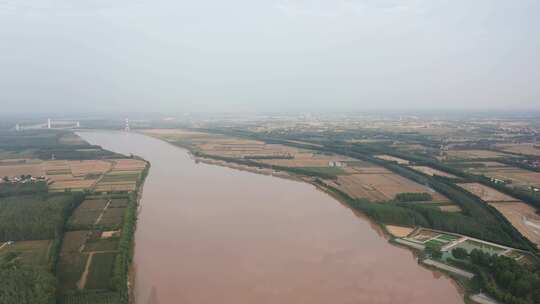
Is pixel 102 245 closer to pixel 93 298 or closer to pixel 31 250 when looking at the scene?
pixel 31 250

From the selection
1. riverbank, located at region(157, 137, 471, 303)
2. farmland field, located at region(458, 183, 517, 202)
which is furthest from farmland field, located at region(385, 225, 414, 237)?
farmland field, located at region(458, 183, 517, 202)

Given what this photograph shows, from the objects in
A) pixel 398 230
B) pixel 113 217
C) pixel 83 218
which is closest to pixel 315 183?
pixel 398 230

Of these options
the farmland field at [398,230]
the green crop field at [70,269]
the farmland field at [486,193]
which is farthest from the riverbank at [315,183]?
the green crop field at [70,269]

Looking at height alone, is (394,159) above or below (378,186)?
above

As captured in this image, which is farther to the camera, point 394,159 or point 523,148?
point 523,148

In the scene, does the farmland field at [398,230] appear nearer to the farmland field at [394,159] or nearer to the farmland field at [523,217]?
the farmland field at [523,217]

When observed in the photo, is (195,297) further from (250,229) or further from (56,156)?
(56,156)

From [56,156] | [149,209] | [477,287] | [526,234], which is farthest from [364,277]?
[56,156]
